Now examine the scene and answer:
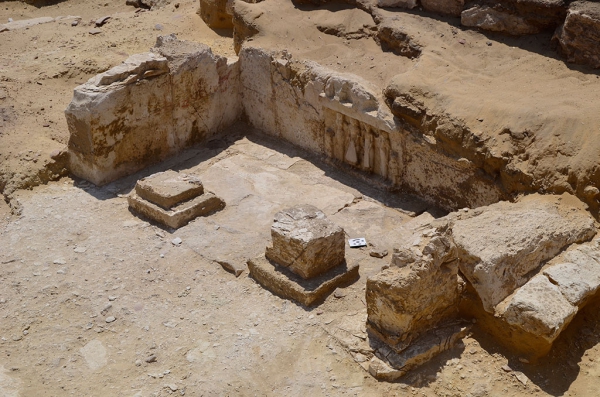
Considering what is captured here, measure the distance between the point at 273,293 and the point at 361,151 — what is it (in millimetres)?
2518

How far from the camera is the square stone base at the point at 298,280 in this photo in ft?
22.3

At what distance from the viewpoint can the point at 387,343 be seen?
6.17 meters

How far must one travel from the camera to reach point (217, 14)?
38.4ft

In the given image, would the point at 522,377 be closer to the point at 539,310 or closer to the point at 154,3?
the point at 539,310

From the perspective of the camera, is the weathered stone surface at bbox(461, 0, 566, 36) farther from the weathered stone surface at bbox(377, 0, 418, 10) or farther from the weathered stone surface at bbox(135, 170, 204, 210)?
the weathered stone surface at bbox(135, 170, 204, 210)

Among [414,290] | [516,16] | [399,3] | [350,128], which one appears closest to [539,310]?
[414,290]

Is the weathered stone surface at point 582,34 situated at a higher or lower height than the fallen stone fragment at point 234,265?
higher

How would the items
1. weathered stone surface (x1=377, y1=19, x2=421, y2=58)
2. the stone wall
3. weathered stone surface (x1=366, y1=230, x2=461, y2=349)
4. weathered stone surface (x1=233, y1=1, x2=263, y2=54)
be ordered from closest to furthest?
weathered stone surface (x1=366, y1=230, x2=461, y2=349) → the stone wall → weathered stone surface (x1=377, y1=19, x2=421, y2=58) → weathered stone surface (x1=233, y1=1, x2=263, y2=54)

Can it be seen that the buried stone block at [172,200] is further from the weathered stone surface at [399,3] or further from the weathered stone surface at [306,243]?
the weathered stone surface at [399,3]

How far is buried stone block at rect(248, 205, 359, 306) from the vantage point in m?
6.80

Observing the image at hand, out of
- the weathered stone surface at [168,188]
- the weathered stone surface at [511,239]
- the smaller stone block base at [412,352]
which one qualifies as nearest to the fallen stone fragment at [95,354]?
the weathered stone surface at [168,188]

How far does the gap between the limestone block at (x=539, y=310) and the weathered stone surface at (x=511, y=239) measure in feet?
0.54

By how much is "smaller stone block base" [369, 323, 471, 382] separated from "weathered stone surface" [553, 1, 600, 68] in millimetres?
3755

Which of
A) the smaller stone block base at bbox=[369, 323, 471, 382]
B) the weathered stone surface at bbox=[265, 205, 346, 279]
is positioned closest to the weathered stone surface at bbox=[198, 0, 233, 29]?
the weathered stone surface at bbox=[265, 205, 346, 279]
